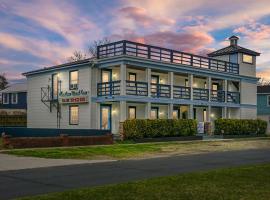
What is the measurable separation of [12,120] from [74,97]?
1267 cm

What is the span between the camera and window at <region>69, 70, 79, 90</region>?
38.0 metres

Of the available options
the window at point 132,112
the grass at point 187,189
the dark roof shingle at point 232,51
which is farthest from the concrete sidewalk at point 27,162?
the dark roof shingle at point 232,51

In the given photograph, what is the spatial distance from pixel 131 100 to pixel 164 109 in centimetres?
808

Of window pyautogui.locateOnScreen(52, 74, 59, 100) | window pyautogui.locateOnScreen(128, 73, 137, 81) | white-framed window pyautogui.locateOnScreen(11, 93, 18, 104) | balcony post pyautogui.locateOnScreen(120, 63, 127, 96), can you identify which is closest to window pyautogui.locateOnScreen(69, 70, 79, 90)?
window pyautogui.locateOnScreen(52, 74, 59, 100)

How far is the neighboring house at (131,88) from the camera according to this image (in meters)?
35.9

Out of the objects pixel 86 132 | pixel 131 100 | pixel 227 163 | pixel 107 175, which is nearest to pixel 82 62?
pixel 131 100

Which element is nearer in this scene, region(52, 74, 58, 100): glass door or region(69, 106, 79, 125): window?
region(69, 106, 79, 125): window

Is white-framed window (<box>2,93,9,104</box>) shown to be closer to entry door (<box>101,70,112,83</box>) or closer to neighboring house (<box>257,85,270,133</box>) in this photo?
entry door (<box>101,70,112,83</box>)

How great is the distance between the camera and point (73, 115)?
38.6 metres

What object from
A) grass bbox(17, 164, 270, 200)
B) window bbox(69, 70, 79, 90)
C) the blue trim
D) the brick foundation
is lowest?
grass bbox(17, 164, 270, 200)


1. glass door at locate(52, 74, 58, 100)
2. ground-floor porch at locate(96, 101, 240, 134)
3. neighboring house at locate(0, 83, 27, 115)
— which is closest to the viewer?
ground-floor porch at locate(96, 101, 240, 134)

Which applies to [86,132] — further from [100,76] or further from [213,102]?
[213,102]

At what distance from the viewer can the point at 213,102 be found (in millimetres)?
43188

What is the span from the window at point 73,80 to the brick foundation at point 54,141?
952cm
